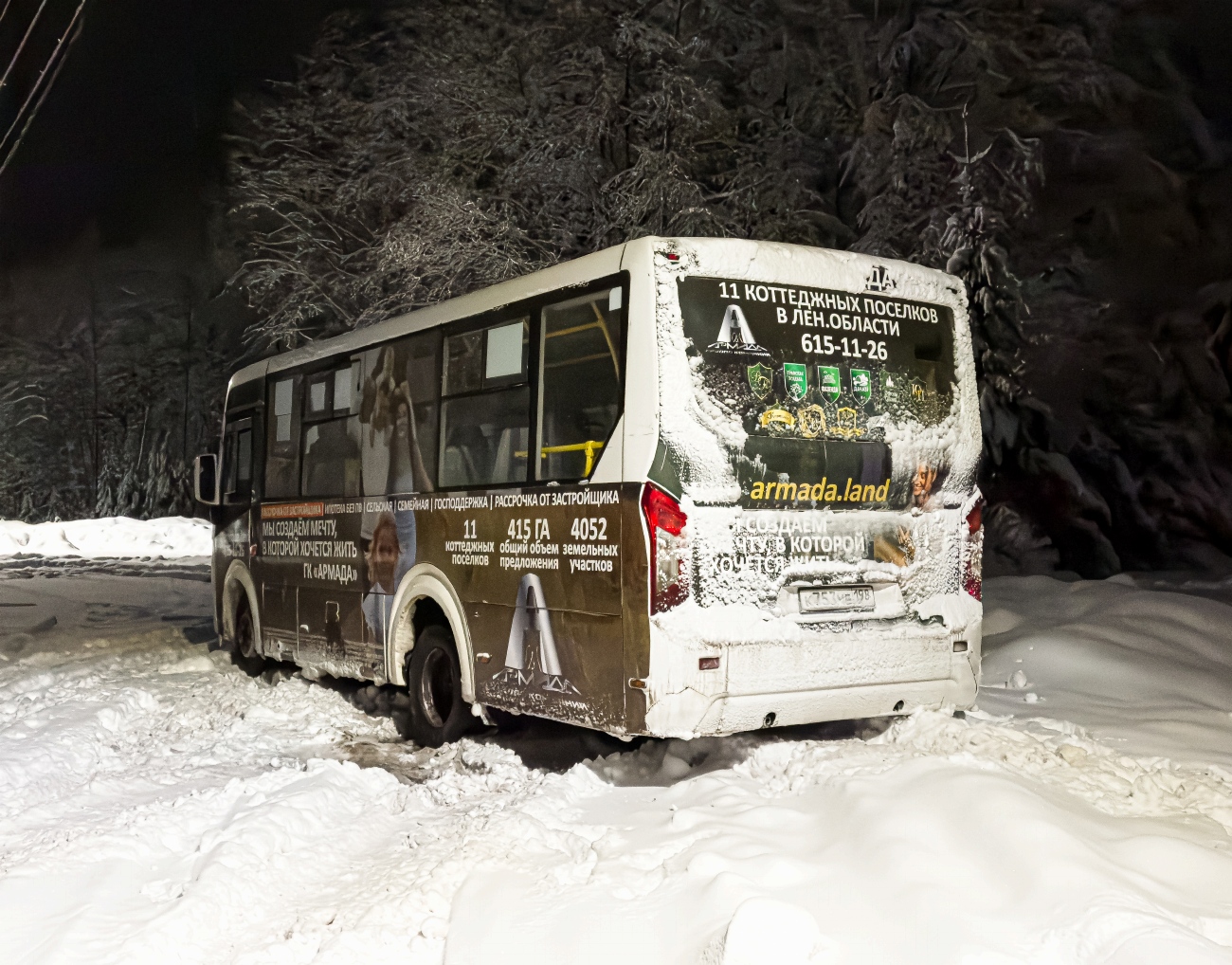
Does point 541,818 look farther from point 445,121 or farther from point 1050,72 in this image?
point 445,121

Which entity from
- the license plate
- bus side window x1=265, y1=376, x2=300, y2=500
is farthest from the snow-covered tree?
the license plate

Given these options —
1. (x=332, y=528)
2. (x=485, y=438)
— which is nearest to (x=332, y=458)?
(x=332, y=528)

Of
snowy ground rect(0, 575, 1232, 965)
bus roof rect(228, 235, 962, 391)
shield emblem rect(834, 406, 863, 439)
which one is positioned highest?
bus roof rect(228, 235, 962, 391)

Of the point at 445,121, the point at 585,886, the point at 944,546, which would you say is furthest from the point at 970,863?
the point at 445,121

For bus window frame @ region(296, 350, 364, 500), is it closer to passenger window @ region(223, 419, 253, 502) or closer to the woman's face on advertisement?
the woman's face on advertisement

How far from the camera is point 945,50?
1612cm

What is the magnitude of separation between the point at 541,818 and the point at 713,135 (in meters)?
12.6

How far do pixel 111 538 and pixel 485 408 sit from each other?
113 ft

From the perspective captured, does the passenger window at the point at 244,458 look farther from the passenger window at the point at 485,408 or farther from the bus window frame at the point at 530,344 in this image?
the passenger window at the point at 485,408

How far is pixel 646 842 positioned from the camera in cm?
584

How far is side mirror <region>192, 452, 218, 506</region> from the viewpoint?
13.3m

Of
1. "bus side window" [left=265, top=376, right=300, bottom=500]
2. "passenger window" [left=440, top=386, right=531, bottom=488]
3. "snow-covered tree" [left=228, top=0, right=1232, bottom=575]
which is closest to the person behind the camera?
"passenger window" [left=440, top=386, right=531, bottom=488]

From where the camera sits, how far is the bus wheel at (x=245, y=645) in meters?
12.6

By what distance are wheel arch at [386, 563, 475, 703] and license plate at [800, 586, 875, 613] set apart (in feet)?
7.71
